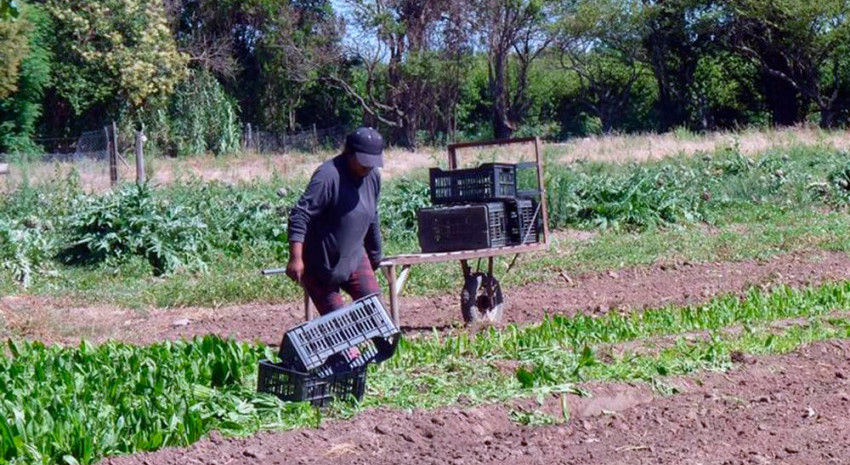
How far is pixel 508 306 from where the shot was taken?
12062mm

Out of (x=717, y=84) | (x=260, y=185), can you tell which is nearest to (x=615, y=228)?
(x=260, y=185)

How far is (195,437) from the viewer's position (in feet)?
20.6

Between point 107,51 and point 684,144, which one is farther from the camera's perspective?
point 107,51

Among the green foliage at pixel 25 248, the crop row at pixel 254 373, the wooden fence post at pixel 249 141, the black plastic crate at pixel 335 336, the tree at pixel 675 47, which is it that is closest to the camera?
the crop row at pixel 254 373

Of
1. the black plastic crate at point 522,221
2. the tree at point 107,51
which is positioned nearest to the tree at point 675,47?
the tree at point 107,51

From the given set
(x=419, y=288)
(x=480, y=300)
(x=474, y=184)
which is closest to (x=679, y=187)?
(x=419, y=288)

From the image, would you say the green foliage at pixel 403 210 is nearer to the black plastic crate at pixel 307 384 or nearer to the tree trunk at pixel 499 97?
the black plastic crate at pixel 307 384

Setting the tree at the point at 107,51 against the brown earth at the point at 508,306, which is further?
the tree at the point at 107,51

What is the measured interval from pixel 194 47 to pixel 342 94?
6797mm

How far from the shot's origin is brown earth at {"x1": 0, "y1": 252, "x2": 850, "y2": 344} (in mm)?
11281

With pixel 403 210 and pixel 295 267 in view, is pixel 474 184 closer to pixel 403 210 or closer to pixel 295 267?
pixel 295 267

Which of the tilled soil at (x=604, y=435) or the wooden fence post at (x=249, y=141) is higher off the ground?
the wooden fence post at (x=249, y=141)

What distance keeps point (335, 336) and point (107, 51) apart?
3544cm

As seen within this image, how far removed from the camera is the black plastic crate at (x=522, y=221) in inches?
418
